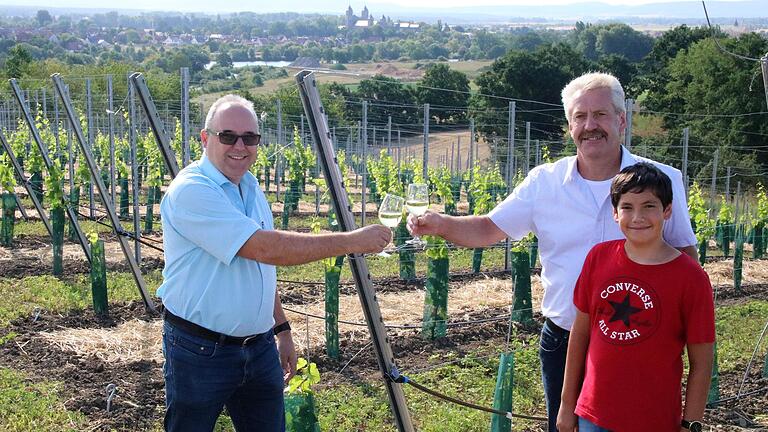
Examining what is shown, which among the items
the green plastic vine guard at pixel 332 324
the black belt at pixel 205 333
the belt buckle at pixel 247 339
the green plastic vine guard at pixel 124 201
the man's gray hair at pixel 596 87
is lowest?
the green plastic vine guard at pixel 124 201

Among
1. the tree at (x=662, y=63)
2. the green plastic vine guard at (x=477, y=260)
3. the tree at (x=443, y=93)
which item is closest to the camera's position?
the green plastic vine guard at (x=477, y=260)

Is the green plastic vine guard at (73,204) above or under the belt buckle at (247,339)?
under

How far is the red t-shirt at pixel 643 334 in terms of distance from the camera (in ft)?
9.00

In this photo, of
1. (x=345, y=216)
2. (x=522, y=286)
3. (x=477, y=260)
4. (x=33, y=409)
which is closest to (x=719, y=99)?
(x=477, y=260)

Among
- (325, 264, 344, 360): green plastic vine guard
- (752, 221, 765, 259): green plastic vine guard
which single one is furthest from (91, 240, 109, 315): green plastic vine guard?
(752, 221, 765, 259): green plastic vine guard

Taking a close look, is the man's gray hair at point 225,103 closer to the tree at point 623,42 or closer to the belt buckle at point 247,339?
the belt buckle at point 247,339

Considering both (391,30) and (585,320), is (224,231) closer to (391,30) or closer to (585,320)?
(585,320)

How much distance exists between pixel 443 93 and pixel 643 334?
33811 mm

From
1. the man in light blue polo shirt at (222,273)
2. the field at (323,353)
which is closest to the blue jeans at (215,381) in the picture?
the man in light blue polo shirt at (222,273)

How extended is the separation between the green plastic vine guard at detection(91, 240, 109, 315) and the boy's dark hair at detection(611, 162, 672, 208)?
20.5ft

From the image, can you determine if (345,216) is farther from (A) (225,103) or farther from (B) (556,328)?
(B) (556,328)

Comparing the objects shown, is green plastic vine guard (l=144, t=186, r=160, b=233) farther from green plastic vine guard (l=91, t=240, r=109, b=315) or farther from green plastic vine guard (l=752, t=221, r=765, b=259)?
green plastic vine guard (l=752, t=221, r=765, b=259)

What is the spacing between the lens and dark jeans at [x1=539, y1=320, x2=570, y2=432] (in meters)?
3.25

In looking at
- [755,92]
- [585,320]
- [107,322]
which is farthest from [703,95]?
[585,320]
